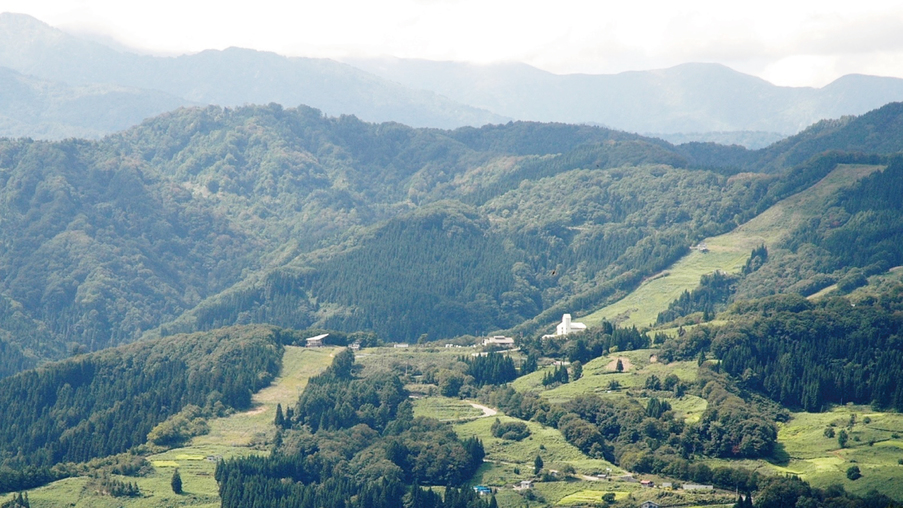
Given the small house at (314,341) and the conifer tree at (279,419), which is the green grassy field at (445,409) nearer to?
the conifer tree at (279,419)

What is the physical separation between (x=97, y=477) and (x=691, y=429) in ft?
181

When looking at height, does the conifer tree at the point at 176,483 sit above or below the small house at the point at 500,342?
below

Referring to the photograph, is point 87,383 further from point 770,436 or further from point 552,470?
point 770,436

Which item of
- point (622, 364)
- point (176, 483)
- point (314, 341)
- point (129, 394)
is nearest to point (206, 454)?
point (176, 483)

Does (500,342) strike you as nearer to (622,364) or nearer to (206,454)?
(622,364)

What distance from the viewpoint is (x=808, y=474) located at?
129250 mm

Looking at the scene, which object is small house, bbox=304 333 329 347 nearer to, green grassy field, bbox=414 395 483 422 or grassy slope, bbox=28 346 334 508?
grassy slope, bbox=28 346 334 508

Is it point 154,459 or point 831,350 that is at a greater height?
point 831,350

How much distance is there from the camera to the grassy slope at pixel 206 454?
132900mm

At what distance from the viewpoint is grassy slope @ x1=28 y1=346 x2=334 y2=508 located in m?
133

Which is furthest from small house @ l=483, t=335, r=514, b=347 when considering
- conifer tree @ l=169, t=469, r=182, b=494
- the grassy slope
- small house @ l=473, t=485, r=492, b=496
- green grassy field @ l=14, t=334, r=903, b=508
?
conifer tree @ l=169, t=469, r=182, b=494

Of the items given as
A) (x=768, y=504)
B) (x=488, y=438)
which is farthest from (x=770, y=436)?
(x=488, y=438)

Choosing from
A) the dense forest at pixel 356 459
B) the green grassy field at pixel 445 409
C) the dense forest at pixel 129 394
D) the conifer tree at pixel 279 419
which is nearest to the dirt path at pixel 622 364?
the green grassy field at pixel 445 409

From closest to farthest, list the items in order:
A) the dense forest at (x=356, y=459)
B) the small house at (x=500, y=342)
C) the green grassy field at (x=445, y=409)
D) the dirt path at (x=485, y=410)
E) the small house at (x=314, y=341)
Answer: the dense forest at (x=356, y=459), the green grassy field at (x=445, y=409), the dirt path at (x=485, y=410), the small house at (x=314, y=341), the small house at (x=500, y=342)
